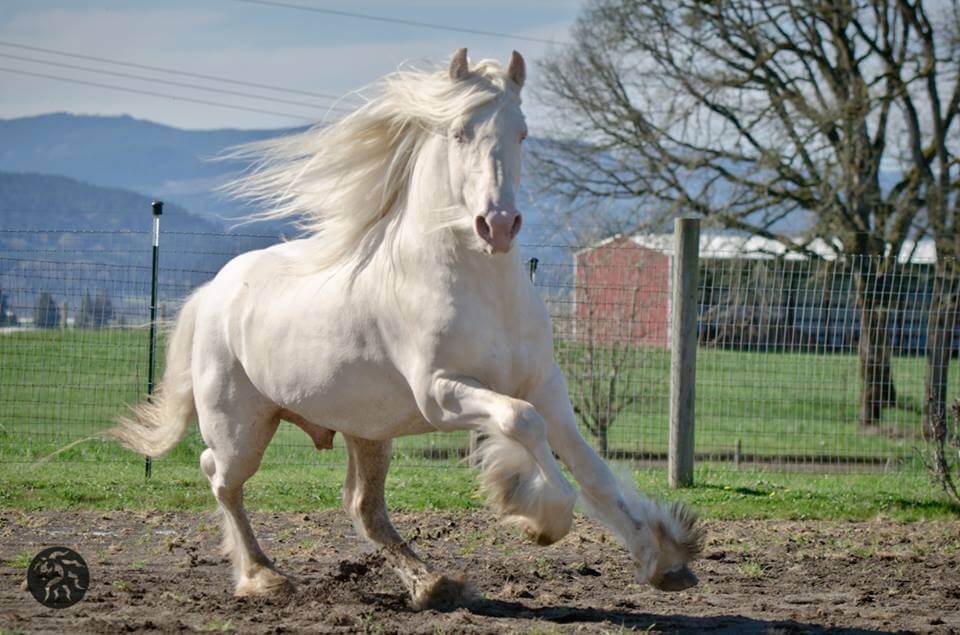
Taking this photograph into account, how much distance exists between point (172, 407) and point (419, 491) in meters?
2.78

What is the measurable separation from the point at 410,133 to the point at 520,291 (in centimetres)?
97

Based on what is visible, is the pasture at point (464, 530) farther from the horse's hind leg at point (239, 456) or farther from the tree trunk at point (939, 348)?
the tree trunk at point (939, 348)

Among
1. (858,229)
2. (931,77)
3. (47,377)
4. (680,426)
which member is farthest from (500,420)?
(931,77)

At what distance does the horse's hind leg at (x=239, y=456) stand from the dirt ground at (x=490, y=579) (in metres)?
0.19

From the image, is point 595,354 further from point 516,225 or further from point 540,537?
point 516,225

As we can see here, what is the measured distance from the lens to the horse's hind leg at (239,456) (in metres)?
5.56

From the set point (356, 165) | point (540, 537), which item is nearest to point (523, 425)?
point (540, 537)

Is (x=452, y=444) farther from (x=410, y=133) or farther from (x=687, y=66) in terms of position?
(x=687, y=66)

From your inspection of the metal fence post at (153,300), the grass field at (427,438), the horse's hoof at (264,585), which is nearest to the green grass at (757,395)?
the grass field at (427,438)

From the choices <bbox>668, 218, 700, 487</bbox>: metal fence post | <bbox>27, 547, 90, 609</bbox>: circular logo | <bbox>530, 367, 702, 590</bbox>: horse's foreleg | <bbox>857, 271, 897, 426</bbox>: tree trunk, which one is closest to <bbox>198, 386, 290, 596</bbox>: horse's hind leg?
<bbox>27, 547, 90, 609</bbox>: circular logo

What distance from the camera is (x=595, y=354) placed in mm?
11164

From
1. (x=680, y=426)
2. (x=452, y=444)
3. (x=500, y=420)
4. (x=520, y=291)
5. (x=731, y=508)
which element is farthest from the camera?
(x=452, y=444)

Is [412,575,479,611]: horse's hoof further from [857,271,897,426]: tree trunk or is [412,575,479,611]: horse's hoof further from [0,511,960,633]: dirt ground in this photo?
[857,271,897,426]: tree trunk

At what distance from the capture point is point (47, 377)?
33.8 feet
